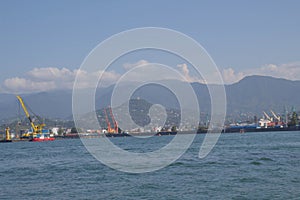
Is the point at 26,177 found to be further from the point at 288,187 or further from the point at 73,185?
the point at 288,187

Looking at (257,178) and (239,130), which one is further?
(239,130)

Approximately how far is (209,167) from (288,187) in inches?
399

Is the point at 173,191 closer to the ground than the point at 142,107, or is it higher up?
closer to the ground

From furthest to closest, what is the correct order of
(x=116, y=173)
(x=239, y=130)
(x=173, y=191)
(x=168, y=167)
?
(x=239, y=130) < (x=168, y=167) < (x=116, y=173) < (x=173, y=191)

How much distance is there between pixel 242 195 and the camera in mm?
21047

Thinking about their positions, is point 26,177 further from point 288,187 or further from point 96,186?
point 288,187

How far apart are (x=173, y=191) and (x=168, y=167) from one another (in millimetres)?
10507

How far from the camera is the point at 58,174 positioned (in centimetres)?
3189

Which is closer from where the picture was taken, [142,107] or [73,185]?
[73,185]

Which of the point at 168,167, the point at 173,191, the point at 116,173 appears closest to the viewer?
the point at 173,191

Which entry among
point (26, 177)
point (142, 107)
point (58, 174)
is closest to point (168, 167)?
point (58, 174)

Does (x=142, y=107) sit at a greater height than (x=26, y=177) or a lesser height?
greater

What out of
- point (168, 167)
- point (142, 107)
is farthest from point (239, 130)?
point (168, 167)

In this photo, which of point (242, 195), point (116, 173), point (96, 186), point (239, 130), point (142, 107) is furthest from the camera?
point (239, 130)
